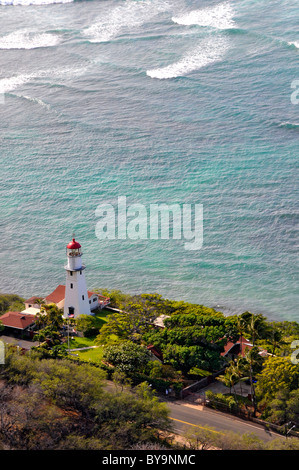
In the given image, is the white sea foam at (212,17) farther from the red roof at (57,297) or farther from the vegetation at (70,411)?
the vegetation at (70,411)

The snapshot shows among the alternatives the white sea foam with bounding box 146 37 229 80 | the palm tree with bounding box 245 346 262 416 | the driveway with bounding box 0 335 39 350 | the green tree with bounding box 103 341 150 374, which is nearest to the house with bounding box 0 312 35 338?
the driveway with bounding box 0 335 39 350

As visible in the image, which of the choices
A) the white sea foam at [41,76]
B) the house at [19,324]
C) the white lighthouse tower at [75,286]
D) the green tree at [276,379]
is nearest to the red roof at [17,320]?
the house at [19,324]

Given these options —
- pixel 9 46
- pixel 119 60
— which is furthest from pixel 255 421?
pixel 9 46

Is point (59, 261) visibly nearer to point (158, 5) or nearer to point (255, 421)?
point (255, 421)

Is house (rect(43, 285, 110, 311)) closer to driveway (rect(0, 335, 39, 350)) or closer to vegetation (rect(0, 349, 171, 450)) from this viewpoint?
driveway (rect(0, 335, 39, 350))

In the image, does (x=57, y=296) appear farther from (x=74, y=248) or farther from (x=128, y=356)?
(x=128, y=356)

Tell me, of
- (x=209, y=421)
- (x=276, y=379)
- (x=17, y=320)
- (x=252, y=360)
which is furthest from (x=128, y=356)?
(x=17, y=320)
